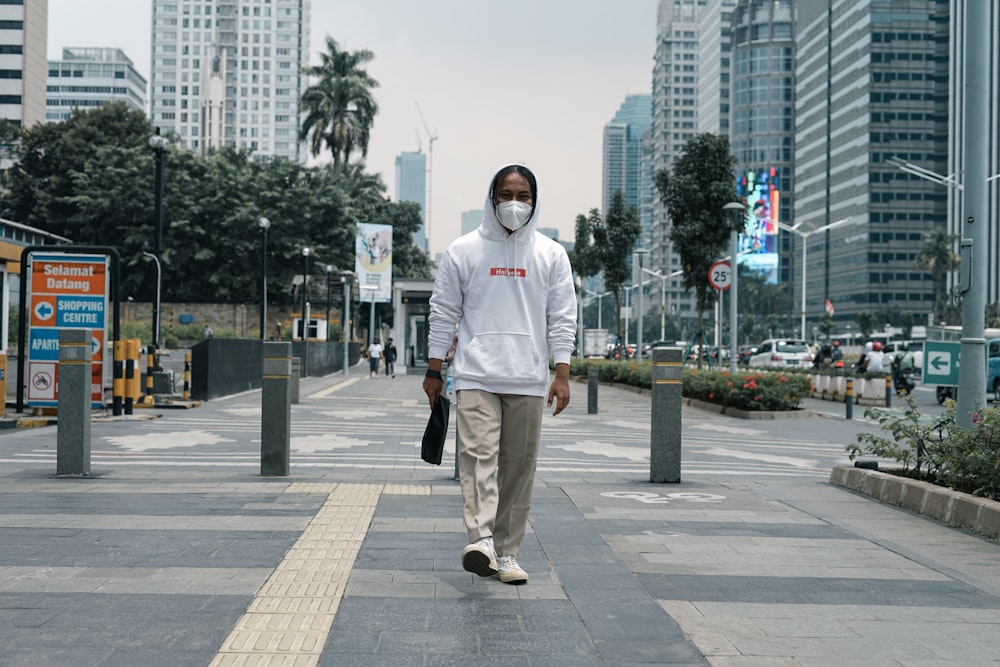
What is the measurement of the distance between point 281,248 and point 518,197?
2475 inches

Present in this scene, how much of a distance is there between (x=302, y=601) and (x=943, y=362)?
7180mm

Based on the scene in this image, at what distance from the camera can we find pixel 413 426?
57.5 ft

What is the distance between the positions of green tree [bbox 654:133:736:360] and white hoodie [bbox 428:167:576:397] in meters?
25.4

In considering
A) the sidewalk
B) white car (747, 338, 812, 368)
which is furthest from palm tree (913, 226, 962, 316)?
the sidewalk

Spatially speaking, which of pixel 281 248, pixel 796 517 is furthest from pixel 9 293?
pixel 281 248

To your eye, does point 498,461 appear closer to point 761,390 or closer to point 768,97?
point 761,390

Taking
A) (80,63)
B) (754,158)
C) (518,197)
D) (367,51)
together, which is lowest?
(518,197)

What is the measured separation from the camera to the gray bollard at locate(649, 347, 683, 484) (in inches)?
347

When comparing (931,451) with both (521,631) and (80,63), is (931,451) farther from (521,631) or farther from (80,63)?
(80,63)

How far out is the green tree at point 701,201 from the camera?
3025 cm

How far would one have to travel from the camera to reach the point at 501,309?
519 centimetres

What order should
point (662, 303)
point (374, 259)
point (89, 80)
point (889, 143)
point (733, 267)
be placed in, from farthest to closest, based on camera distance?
point (89, 80), point (889, 143), point (662, 303), point (374, 259), point (733, 267)

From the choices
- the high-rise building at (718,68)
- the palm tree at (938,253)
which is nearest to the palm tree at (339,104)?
the palm tree at (938,253)

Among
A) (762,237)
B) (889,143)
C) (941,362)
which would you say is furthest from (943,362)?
(762,237)
